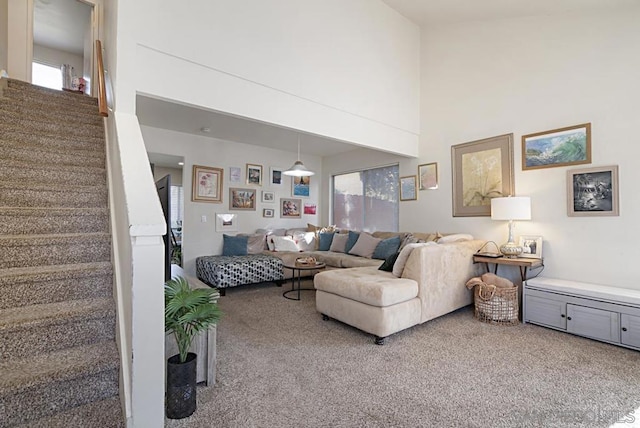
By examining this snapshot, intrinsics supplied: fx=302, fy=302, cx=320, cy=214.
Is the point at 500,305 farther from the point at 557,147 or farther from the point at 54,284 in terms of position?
the point at 54,284

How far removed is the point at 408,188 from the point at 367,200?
3.73 feet

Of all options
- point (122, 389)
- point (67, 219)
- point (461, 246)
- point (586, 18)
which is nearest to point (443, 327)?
point (461, 246)

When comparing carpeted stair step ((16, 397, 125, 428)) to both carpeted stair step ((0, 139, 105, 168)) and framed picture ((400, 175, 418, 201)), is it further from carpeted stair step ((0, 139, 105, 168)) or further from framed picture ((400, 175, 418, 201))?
framed picture ((400, 175, 418, 201))

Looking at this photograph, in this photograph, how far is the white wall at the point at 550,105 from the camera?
10.1 feet

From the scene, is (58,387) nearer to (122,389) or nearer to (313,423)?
(122,389)

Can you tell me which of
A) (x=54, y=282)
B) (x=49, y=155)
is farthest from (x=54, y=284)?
(x=49, y=155)

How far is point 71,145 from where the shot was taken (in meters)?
2.85

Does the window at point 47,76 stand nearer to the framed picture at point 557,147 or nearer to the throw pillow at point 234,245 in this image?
the throw pillow at point 234,245

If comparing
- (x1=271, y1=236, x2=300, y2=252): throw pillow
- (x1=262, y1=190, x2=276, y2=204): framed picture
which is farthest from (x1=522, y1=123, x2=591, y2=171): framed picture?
(x1=262, y1=190, x2=276, y2=204): framed picture

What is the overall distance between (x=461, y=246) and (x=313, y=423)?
2695 mm

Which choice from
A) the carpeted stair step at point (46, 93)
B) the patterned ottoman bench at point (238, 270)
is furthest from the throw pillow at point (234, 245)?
the carpeted stair step at point (46, 93)

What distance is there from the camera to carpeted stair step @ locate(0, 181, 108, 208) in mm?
2207

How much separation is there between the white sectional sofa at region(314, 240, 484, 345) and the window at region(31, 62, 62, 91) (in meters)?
6.74

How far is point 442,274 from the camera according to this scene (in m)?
3.28
